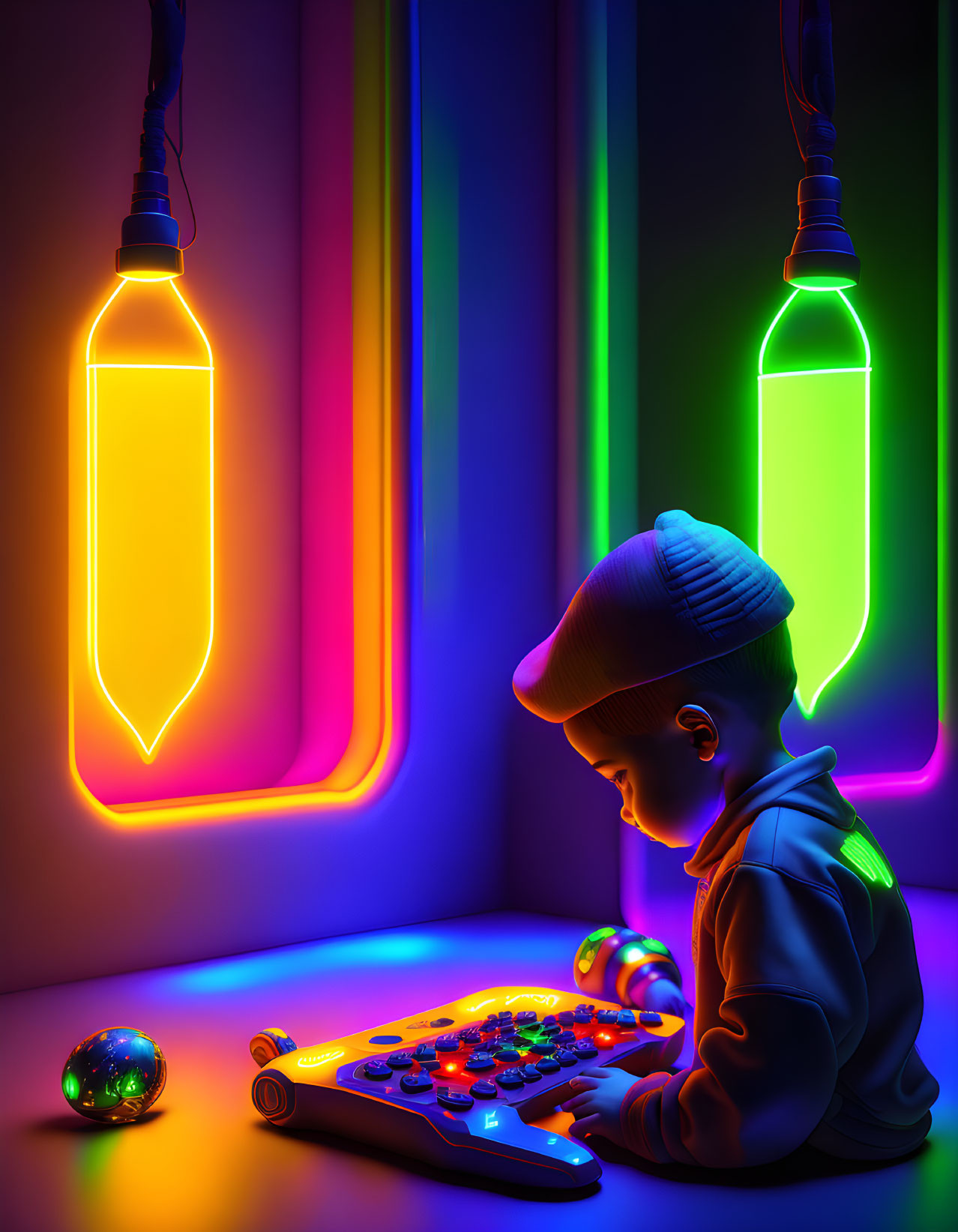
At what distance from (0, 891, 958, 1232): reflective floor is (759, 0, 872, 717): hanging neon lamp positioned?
90 cm

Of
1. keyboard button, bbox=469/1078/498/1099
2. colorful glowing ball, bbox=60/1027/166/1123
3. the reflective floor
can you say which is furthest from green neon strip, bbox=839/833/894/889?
colorful glowing ball, bbox=60/1027/166/1123

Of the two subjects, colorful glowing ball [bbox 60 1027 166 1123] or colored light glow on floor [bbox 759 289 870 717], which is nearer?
colorful glowing ball [bbox 60 1027 166 1123]

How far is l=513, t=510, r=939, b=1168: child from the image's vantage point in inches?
44.6

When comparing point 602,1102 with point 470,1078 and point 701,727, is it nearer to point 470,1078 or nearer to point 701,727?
point 470,1078

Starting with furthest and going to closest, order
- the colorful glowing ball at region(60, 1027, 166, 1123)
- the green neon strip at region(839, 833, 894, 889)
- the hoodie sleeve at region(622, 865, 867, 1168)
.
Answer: the colorful glowing ball at region(60, 1027, 166, 1123) → the green neon strip at region(839, 833, 894, 889) → the hoodie sleeve at region(622, 865, 867, 1168)

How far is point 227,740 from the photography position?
235cm


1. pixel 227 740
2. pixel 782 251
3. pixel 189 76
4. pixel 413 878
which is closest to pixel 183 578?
pixel 227 740

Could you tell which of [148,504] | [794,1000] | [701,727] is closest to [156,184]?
[148,504]

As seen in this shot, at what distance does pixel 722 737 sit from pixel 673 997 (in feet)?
1.74

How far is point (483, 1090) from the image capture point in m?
1.29

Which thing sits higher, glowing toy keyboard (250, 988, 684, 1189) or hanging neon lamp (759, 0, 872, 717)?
hanging neon lamp (759, 0, 872, 717)

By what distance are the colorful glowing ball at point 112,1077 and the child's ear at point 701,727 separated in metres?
0.70

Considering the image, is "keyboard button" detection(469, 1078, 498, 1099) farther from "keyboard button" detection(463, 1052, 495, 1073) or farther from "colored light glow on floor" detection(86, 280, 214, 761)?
"colored light glow on floor" detection(86, 280, 214, 761)

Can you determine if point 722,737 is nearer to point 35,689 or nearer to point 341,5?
point 35,689
